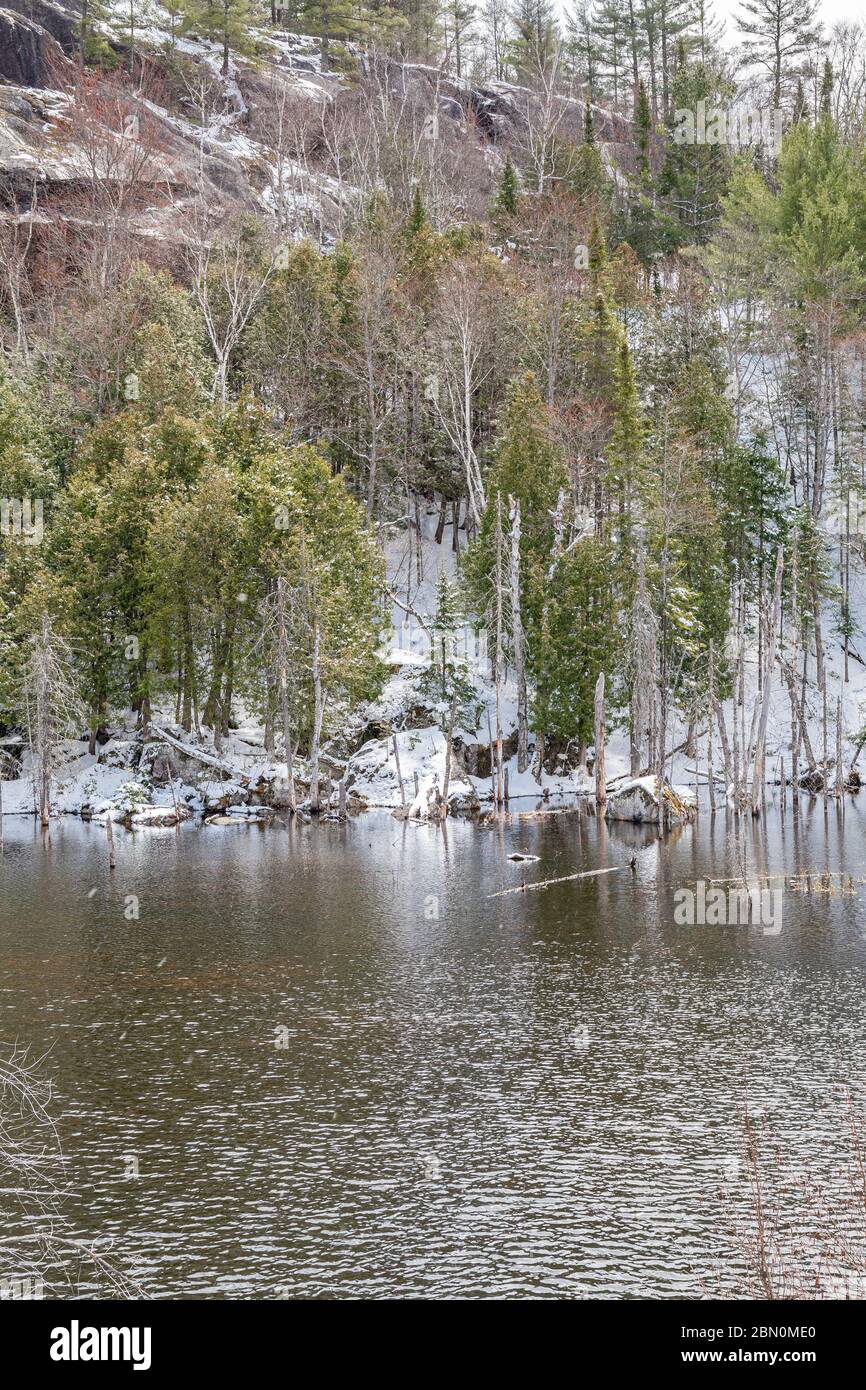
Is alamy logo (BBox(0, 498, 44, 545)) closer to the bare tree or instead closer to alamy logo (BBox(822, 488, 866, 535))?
the bare tree

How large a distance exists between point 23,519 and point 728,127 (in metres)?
67.8

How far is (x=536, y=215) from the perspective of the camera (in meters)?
78.1

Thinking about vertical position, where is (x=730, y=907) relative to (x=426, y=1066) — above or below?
above

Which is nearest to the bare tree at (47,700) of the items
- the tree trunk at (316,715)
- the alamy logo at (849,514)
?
the tree trunk at (316,715)

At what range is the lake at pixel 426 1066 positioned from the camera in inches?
571

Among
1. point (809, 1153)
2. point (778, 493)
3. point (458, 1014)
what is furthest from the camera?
point (778, 493)

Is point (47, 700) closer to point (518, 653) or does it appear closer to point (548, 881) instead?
point (518, 653)

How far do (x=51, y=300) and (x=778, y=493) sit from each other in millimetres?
45385

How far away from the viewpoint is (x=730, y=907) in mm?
34312

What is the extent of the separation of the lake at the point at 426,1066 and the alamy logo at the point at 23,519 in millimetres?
27481

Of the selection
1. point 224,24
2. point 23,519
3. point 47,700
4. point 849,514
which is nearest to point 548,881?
point 47,700
